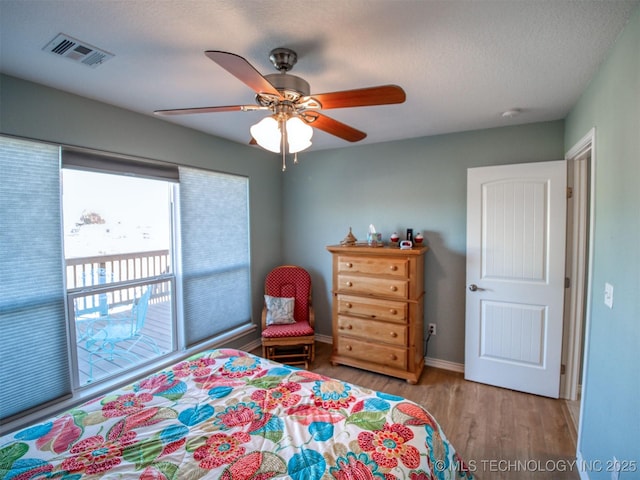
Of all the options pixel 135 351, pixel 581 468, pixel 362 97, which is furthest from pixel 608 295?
pixel 135 351

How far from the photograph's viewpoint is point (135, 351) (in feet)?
9.29

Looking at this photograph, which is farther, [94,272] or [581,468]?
[94,272]

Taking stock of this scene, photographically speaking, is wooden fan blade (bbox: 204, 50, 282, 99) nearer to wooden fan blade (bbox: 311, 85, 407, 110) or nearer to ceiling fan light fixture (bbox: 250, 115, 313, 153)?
ceiling fan light fixture (bbox: 250, 115, 313, 153)

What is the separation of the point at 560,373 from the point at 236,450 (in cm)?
279

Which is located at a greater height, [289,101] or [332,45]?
[332,45]

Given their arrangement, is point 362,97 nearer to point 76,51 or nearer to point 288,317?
point 76,51

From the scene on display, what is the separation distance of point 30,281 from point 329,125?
214cm

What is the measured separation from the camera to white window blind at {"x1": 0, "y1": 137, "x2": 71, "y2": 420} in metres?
1.83

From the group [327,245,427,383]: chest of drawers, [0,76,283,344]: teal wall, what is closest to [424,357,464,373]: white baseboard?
[327,245,427,383]: chest of drawers

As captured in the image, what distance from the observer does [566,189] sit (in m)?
2.48

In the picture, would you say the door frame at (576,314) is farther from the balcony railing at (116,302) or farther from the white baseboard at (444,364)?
the balcony railing at (116,302)

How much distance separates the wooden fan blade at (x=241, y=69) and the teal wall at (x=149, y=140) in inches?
63.3

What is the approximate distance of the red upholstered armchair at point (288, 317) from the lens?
3.13m

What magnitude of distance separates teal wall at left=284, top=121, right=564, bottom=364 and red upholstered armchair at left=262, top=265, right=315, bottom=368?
0.34m
